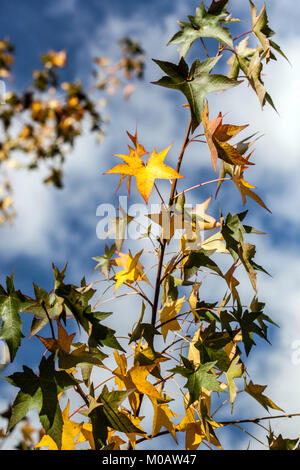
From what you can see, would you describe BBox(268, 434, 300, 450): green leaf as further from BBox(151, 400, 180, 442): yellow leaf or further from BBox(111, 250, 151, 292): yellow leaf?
BBox(111, 250, 151, 292): yellow leaf

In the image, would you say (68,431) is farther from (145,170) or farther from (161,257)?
(145,170)

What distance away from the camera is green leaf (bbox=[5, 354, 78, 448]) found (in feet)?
2.84

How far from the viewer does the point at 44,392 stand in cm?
88

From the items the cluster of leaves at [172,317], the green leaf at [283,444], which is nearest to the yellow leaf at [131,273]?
the cluster of leaves at [172,317]

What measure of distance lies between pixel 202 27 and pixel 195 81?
239 millimetres

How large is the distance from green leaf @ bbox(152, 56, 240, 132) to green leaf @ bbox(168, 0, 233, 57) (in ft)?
0.46

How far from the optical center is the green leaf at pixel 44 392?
0.87 metres

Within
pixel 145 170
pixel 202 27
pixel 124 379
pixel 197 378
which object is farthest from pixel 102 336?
pixel 202 27

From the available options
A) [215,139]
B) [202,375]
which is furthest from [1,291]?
[215,139]

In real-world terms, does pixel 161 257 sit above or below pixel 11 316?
above

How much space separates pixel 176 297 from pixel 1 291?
450 millimetres

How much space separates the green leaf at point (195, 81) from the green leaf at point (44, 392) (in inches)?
23.4

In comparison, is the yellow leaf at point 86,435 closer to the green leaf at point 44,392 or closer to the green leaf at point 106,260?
the green leaf at point 44,392

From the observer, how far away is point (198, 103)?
3.18 ft
